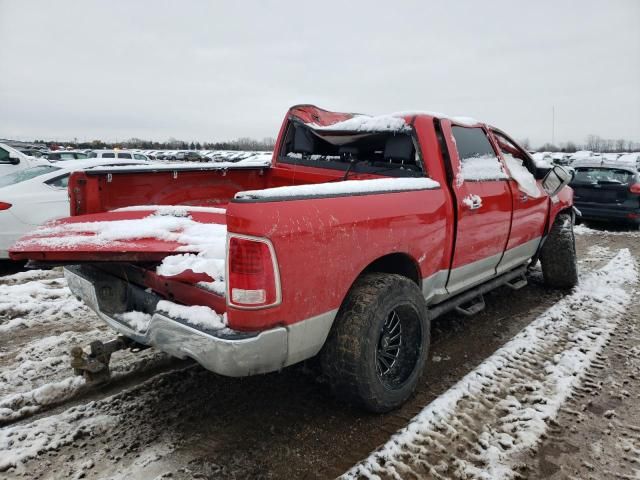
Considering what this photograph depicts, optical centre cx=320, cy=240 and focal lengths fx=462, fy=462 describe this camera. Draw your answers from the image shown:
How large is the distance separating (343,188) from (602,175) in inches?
369

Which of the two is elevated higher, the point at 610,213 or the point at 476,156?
the point at 476,156

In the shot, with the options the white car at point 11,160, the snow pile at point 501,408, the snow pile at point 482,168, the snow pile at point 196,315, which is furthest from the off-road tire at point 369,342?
the white car at point 11,160

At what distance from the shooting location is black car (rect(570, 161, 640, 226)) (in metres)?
9.41

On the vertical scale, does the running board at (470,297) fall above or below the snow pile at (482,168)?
below

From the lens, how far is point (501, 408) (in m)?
2.94

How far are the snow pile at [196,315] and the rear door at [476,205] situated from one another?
1939 millimetres

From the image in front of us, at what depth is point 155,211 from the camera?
3346 millimetres

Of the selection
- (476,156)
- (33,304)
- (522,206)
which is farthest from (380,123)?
(33,304)

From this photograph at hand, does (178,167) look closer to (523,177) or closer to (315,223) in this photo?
(315,223)

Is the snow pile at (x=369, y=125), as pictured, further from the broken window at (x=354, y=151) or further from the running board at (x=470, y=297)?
the running board at (x=470, y=297)

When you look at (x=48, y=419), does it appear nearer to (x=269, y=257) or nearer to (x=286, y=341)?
(x=286, y=341)

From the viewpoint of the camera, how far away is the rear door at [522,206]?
4.28 meters

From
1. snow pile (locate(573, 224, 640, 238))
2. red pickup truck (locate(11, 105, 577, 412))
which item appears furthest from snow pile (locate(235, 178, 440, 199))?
snow pile (locate(573, 224, 640, 238))

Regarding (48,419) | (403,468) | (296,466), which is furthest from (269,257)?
(48,419)
